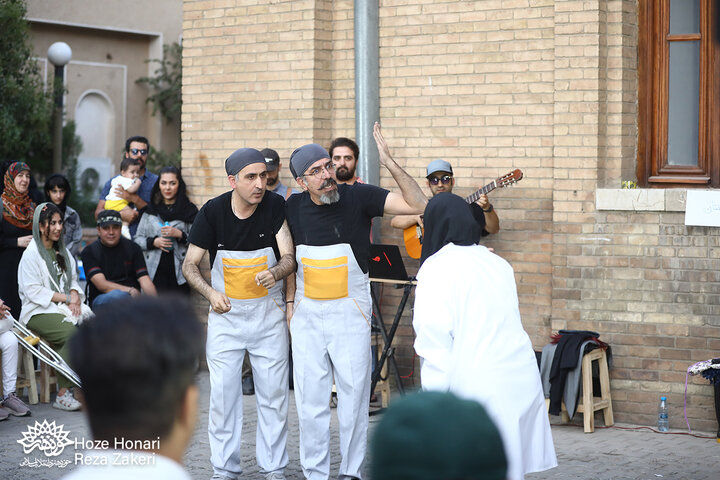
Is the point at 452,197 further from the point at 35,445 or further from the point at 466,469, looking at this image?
the point at 35,445

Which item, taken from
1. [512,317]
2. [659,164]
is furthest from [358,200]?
[659,164]

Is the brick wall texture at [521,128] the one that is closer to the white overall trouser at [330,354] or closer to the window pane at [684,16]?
the window pane at [684,16]

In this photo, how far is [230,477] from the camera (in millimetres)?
6035

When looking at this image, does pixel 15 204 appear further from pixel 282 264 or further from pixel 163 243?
pixel 282 264

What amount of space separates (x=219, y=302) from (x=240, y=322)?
0.30 metres

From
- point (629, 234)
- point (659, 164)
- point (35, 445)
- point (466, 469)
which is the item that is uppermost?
point (659, 164)

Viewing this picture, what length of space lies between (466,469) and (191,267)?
443 cm

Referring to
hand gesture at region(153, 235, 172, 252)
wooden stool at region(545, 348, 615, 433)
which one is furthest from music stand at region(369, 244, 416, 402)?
hand gesture at region(153, 235, 172, 252)

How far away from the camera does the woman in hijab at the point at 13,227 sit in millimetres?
8758

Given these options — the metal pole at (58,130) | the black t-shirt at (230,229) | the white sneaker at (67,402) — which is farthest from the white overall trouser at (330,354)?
the metal pole at (58,130)

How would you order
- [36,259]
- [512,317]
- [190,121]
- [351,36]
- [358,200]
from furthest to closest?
1. [190,121]
2. [351,36]
3. [36,259]
4. [358,200]
5. [512,317]

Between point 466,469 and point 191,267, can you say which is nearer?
point 466,469

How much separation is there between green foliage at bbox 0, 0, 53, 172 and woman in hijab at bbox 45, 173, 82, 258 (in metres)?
A: 6.09

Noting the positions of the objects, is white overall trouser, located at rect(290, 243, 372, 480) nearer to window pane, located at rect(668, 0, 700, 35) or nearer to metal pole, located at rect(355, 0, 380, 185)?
metal pole, located at rect(355, 0, 380, 185)
